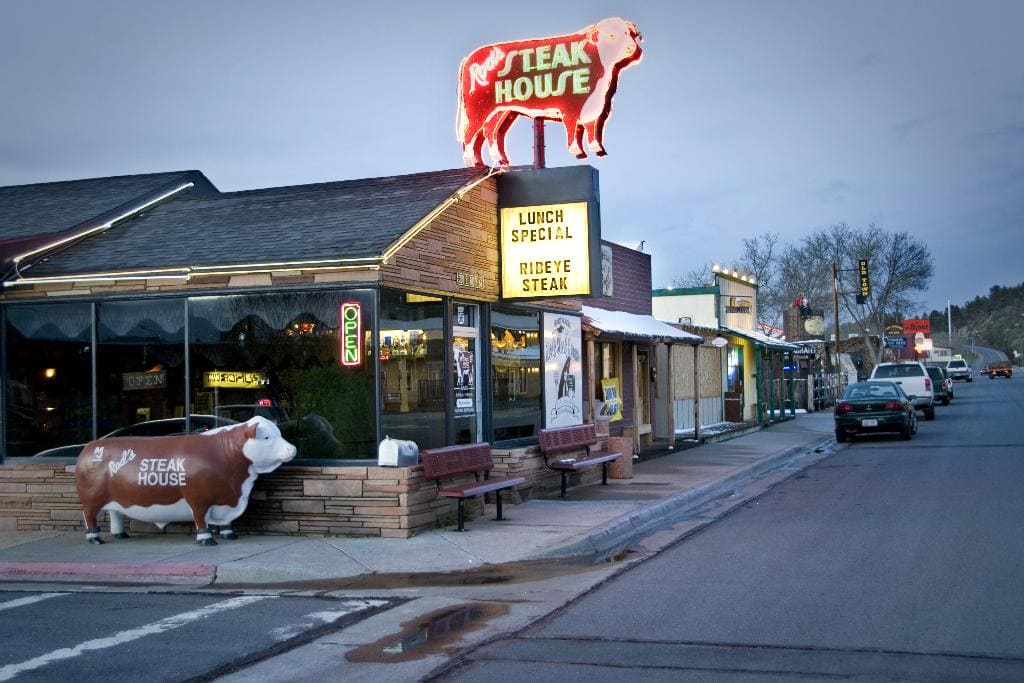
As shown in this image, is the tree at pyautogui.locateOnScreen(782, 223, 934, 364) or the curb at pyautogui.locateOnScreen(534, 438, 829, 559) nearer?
Answer: the curb at pyautogui.locateOnScreen(534, 438, 829, 559)

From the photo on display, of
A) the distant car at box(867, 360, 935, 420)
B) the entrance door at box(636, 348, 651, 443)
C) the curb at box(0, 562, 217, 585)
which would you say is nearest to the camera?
the curb at box(0, 562, 217, 585)

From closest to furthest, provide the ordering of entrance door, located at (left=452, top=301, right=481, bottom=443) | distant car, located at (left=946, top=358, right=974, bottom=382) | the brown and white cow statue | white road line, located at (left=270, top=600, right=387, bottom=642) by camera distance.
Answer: white road line, located at (left=270, top=600, right=387, bottom=642), the brown and white cow statue, entrance door, located at (left=452, top=301, right=481, bottom=443), distant car, located at (left=946, top=358, right=974, bottom=382)

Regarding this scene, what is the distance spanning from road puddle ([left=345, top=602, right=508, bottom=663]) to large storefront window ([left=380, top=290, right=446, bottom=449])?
12.7ft

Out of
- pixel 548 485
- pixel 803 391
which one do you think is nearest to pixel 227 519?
pixel 548 485

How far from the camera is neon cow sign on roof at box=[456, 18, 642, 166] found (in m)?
15.0

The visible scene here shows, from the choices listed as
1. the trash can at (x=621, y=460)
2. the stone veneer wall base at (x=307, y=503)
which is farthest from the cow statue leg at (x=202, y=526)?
the trash can at (x=621, y=460)

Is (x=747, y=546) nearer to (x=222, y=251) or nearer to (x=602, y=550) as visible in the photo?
(x=602, y=550)

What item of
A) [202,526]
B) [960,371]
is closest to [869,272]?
[960,371]

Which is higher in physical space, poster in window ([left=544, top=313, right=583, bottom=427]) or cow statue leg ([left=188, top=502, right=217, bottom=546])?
poster in window ([left=544, top=313, right=583, bottom=427])

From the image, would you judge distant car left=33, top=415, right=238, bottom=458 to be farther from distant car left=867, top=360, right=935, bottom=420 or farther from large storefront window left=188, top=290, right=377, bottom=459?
distant car left=867, top=360, right=935, bottom=420

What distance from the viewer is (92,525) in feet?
39.6

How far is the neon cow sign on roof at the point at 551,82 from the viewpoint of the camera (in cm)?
1502

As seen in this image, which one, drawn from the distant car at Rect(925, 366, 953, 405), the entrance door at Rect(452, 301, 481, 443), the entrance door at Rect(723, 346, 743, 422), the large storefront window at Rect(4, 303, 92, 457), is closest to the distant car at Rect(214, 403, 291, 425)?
the large storefront window at Rect(4, 303, 92, 457)

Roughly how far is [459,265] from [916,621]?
7.93 m
